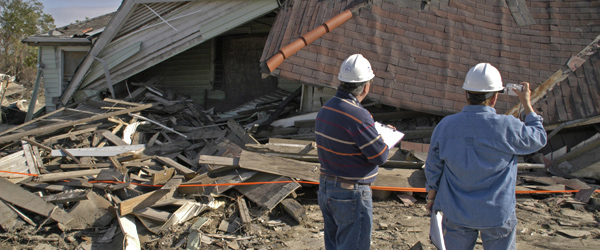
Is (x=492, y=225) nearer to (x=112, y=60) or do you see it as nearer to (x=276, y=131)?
(x=276, y=131)

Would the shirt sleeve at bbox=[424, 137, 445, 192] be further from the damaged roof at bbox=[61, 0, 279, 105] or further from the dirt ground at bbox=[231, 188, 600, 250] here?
the damaged roof at bbox=[61, 0, 279, 105]

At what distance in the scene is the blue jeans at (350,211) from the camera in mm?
3105

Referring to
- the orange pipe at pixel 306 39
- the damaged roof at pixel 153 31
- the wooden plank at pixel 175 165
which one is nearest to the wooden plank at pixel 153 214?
the wooden plank at pixel 175 165

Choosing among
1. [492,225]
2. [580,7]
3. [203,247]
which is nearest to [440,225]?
[492,225]

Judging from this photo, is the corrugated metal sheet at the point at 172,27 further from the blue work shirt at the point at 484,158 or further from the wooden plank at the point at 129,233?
the blue work shirt at the point at 484,158

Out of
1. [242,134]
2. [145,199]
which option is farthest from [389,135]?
[242,134]

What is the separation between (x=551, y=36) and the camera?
27.0ft

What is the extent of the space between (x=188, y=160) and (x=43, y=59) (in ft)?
22.1

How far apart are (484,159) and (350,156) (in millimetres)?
929

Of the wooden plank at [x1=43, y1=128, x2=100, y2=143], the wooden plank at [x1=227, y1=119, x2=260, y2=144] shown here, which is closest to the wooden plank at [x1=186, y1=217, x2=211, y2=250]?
the wooden plank at [x1=227, y1=119, x2=260, y2=144]

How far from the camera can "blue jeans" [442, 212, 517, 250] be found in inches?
107

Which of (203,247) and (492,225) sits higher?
(492,225)

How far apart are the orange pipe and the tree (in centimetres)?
2121

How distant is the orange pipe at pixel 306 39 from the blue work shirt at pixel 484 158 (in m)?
5.23
